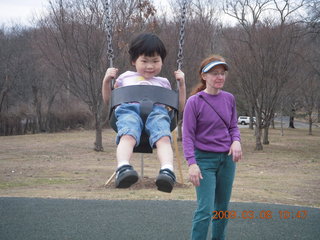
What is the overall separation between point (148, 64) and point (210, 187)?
1.09m

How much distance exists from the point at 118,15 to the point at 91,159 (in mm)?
5571

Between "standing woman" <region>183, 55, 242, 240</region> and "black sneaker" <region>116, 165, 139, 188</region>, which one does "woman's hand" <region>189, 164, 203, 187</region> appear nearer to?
"standing woman" <region>183, 55, 242, 240</region>

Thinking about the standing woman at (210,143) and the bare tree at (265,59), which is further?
the bare tree at (265,59)

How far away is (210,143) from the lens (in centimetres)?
309

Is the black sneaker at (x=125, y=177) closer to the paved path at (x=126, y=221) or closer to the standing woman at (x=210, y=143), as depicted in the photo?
the standing woman at (x=210, y=143)

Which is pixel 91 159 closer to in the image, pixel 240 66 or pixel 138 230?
pixel 240 66

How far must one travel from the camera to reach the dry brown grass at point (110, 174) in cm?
791

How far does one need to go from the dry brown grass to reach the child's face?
4333mm

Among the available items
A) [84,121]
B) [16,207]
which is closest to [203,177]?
[16,207]

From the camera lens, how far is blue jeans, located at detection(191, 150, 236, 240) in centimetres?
300

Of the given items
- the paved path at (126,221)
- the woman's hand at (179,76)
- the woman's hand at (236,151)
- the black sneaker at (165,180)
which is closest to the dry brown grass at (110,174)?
the paved path at (126,221)

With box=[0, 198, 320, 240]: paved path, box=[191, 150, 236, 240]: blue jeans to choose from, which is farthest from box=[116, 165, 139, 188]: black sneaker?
box=[0, 198, 320, 240]: paved path

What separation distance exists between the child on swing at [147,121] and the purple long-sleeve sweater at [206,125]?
0.55ft

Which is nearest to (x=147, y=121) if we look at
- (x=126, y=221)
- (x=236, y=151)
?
(x=236, y=151)
